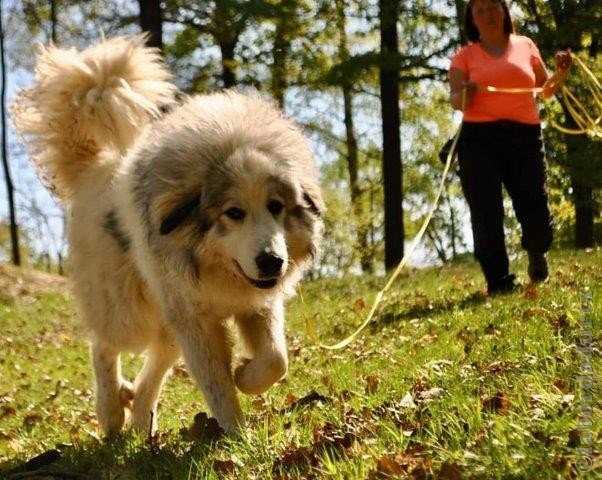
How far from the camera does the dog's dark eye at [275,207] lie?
418 cm

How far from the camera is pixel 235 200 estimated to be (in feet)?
13.4

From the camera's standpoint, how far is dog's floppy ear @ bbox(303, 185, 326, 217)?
176 inches

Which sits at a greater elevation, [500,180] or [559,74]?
[559,74]

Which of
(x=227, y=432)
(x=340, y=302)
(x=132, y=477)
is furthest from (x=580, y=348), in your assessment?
(x=340, y=302)

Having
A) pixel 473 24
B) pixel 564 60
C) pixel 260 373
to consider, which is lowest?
pixel 260 373

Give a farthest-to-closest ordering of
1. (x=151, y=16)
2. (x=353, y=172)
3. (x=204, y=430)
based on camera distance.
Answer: (x=353, y=172)
(x=151, y=16)
(x=204, y=430)

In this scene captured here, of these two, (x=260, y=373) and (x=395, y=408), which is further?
(x=260, y=373)

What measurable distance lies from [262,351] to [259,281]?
487mm

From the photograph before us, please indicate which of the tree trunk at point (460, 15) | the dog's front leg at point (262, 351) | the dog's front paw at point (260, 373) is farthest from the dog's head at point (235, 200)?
the tree trunk at point (460, 15)

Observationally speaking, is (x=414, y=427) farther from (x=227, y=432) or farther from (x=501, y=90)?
(x=501, y=90)

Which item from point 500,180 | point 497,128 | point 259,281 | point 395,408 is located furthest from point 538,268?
point 395,408

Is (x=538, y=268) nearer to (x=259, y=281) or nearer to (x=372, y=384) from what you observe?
(x=372, y=384)

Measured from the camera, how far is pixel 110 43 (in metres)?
5.69

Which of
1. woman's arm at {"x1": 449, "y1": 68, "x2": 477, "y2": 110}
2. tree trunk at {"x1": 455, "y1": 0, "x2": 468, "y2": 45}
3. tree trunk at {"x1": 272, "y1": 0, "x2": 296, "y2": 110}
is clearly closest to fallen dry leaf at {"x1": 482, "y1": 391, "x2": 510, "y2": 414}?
woman's arm at {"x1": 449, "y1": 68, "x2": 477, "y2": 110}
